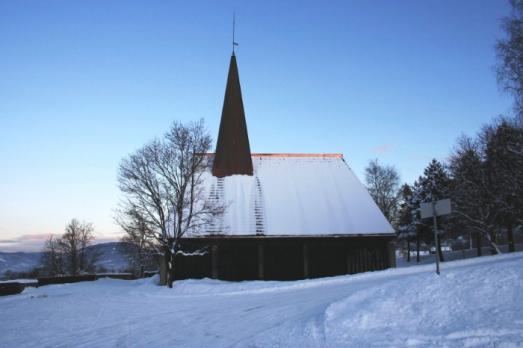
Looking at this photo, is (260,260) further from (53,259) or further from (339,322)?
(53,259)

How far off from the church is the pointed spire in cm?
6

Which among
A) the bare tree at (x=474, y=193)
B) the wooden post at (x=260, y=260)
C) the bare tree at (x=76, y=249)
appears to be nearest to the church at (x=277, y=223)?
the wooden post at (x=260, y=260)

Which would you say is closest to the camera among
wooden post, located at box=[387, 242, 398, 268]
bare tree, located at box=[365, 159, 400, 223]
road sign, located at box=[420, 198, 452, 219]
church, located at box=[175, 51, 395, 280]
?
road sign, located at box=[420, 198, 452, 219]

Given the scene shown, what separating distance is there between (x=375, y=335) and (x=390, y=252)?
16166 millimetres

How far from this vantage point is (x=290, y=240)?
69.2 ft

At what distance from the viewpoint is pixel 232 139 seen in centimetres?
2444

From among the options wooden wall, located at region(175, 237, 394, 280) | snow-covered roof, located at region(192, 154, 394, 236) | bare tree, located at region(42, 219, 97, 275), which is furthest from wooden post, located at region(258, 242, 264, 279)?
bare tree, located at region(42, 219, 97, 275)

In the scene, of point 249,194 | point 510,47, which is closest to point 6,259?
point 249,194

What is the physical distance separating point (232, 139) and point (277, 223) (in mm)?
6187

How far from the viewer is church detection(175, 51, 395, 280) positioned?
820 inches

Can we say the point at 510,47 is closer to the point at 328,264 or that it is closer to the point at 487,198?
the point at 328,264

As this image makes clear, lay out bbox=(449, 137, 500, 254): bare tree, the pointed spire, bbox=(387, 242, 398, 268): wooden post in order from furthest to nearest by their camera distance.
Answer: bbox=(449, 137, 500, 254): bare tree < the pointed spire < bbox=(387, 242, 398, 268): wooden post

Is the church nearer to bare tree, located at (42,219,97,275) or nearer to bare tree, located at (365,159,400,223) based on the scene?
bare tree, located at (365,159,400,223)

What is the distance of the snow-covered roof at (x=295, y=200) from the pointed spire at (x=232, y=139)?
A: 584 mm
